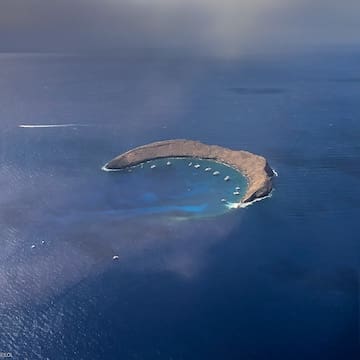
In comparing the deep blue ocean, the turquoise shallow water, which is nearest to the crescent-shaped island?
the turquoise shallow water

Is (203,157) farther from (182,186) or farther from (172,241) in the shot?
(172,241)

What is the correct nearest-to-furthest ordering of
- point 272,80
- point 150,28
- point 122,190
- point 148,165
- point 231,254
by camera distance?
point 231,254 → point 122,190 → point 148,165 → point 272,80 → point 150,28

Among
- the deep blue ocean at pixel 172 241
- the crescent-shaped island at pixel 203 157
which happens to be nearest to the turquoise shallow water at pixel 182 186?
the deep blue ocean at pixel 172 241

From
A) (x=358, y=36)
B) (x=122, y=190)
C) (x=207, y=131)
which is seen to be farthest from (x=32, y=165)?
(x=358, y=36)

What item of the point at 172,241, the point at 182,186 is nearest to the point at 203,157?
the point at 182,186

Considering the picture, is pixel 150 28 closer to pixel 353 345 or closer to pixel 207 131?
pixel 207 131

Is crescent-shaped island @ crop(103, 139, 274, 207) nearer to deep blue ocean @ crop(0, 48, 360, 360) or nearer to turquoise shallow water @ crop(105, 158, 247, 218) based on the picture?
turquoise shallow water @ crop(105, 158, 247, 218)
